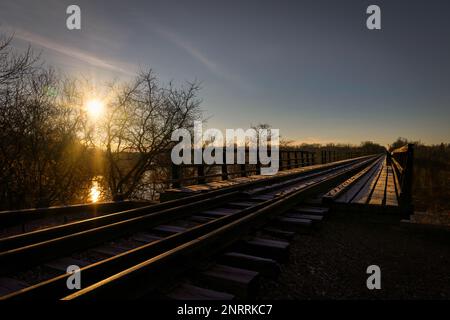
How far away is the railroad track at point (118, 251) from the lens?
209 cm

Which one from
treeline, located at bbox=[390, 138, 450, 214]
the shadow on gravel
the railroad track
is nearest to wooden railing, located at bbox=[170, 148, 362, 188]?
the railroad track

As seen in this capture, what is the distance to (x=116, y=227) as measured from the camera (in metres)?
3.67

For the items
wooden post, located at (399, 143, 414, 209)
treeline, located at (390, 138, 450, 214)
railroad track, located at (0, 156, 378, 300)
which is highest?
wooden post, located at (399, 143, 414, 209)

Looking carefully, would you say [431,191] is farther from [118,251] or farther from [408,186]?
[118,251]

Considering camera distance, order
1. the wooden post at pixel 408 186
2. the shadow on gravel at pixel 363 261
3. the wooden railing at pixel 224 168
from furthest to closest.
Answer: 1. the wooden railing at pixel 224 168
2. the wooden post at pixel 408 186
3. the shadow on gravel at pixel 363 261

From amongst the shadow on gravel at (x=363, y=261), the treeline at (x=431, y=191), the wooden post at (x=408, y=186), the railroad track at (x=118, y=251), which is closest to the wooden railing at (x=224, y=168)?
the railroad track at (x=118, y=251)

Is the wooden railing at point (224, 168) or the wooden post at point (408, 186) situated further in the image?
the wooden railing at point (224, 168)

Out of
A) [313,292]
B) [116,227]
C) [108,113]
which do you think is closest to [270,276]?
[313,292]

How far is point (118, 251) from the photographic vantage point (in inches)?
133

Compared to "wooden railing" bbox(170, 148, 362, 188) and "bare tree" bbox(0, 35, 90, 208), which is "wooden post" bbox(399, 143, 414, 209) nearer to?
"wooden railing" bbox(170, 148, 362, 188)

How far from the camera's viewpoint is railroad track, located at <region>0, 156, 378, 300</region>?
2.09m

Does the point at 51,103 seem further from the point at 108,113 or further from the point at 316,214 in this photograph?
the point at 316,214

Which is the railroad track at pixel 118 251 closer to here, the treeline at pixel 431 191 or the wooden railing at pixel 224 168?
the wooden railing at pixel 224 168
